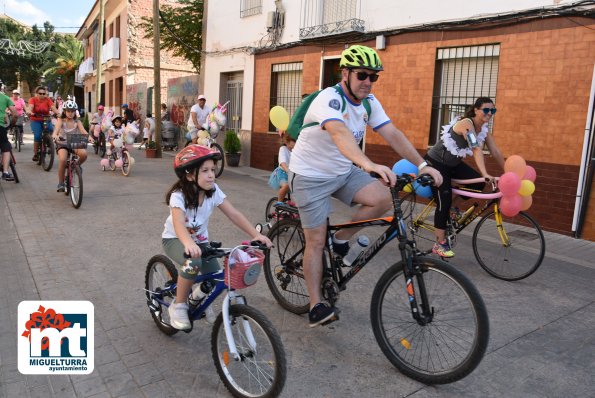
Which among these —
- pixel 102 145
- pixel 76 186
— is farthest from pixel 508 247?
pixel 102 145

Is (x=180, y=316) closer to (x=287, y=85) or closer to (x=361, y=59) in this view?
(x=361, y=59)

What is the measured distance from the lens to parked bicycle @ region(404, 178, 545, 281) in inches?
203

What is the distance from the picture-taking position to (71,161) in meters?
8.21

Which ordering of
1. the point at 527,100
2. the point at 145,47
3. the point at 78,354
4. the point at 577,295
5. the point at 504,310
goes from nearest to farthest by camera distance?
the point at 78,354, the point at 504,310, the point at 577,295, the point at 527,100, the point at 145,47

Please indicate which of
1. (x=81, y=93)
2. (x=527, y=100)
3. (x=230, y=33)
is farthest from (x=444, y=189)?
(x=81, y=93)

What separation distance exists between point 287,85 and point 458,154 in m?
8.71

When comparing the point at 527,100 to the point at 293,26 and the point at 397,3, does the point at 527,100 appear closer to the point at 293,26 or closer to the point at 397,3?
the point at 397,3

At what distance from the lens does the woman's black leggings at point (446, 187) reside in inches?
209

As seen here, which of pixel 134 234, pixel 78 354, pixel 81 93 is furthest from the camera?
pixel 81 93

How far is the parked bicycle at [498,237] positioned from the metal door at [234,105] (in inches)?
427

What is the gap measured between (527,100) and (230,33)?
1002 cm

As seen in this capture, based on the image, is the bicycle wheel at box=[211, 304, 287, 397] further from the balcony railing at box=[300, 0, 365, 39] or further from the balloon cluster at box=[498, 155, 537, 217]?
the balcony railing at box=[300, 0, 365, 39]

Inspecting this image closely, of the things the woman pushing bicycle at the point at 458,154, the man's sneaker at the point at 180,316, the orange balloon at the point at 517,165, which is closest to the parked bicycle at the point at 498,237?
the woman pushing bicycle at the point at 458,154

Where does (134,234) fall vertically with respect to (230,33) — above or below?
below
